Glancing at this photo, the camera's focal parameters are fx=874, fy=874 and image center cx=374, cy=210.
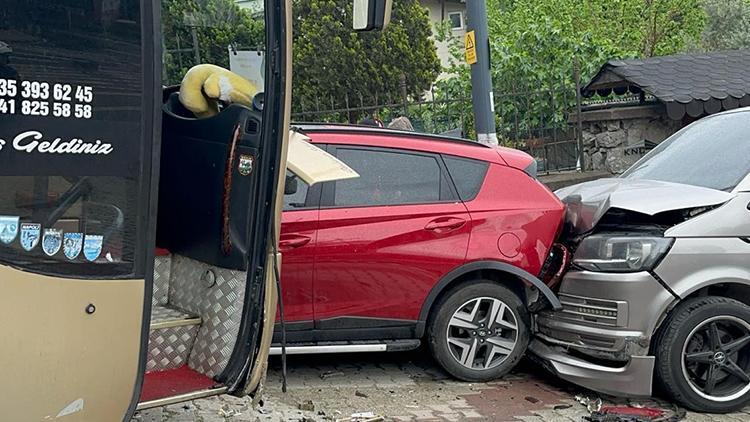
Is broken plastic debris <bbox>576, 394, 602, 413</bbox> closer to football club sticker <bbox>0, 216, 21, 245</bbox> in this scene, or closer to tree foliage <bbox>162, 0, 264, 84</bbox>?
tree foliage <bbox>162, 0, 264, 84</bbox>

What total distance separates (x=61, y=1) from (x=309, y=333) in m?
3.12

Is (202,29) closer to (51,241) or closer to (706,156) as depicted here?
(51,241)

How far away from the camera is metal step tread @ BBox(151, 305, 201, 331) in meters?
4.57

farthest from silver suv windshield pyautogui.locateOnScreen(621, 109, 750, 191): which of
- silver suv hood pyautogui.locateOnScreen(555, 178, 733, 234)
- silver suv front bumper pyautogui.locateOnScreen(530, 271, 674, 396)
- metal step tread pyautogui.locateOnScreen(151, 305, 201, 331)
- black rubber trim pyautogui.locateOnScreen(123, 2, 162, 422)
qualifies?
black rubber trim pyautogui.locateOnScreen(123, 2, 162, 422)

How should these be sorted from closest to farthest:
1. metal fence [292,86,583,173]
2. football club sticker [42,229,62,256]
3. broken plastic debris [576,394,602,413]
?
1. football club sticker [42,229,62,256]
2. broken plastic debris [576,394,602,413]
3. metal fence [292,86,583,173]

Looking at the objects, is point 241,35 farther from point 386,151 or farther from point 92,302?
point 386,151

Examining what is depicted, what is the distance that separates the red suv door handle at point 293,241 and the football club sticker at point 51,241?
7.90 feet

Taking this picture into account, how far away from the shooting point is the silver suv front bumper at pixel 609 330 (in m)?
5.53

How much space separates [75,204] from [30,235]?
211mm

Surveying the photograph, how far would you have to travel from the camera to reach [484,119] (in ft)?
30.0

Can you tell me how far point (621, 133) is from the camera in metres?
12.5

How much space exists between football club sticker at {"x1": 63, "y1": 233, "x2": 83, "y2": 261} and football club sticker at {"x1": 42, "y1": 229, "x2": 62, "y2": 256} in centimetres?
2

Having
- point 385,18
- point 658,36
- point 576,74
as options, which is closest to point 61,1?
point 385,18

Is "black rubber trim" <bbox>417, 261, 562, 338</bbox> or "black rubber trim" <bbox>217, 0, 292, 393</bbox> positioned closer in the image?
"black rubber trim" <bbox>217, 0, 292, 393</bbox>
